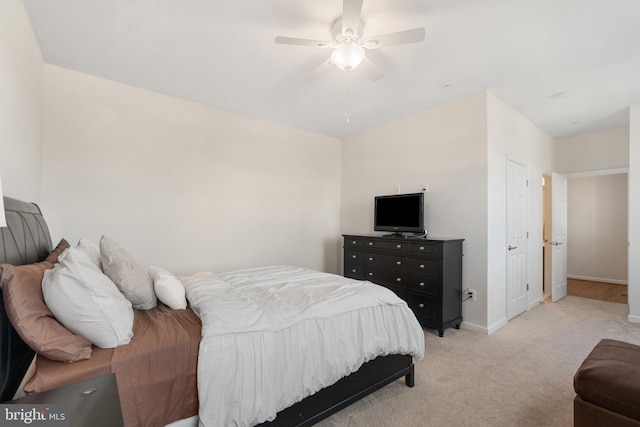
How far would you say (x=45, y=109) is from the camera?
8.73 feet

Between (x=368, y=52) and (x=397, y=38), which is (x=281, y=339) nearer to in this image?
(x=397, y=38)

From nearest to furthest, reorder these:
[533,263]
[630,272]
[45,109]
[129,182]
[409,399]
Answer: [409,399] < [45,109] < [129,182] < [630,272] < [533,263]

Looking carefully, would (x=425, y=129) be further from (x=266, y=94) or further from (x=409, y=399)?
(x=409, y=399)

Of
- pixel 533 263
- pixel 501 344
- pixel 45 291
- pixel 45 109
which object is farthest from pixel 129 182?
pixel 533 263

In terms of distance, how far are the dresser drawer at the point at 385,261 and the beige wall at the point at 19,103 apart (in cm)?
339

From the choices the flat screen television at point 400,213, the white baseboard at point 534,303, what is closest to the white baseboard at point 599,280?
the white baseboard at point 534,303

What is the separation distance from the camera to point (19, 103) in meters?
1.98

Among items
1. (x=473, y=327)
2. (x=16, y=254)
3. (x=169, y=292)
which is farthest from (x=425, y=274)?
(x=16, y=254)

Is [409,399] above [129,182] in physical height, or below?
below

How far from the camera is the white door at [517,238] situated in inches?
138

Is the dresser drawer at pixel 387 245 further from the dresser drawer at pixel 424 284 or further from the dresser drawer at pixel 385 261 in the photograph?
the dresser drawer at pixel 424 284

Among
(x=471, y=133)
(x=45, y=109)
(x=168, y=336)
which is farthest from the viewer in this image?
(x=471, y=133)

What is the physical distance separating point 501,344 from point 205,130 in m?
4.14

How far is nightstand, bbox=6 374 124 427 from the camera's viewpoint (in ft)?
2.45
